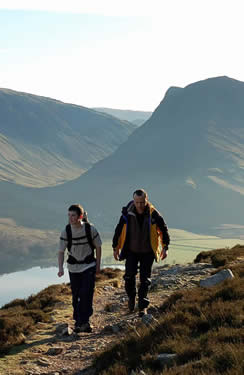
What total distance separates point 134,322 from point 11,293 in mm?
118760

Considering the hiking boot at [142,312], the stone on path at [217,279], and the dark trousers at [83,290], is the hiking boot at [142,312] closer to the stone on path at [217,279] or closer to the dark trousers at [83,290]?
the dark trousers at [83,290]

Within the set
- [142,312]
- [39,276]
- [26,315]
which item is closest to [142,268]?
[142,312]

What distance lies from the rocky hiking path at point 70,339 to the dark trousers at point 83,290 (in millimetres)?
399

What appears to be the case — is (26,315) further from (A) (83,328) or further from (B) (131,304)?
(B) (131,304)

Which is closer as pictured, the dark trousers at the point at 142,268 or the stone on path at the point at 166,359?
the stone on path at the point at 166,359

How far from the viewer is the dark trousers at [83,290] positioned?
8.84m

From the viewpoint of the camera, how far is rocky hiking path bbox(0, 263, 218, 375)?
7.24 metres

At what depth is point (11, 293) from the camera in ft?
396

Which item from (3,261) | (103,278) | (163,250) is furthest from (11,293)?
(163,250)

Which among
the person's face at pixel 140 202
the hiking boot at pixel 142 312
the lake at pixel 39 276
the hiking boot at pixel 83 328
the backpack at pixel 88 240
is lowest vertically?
the lake at pixel 39 276

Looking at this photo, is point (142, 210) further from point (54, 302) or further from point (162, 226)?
Answer: point (54, 302)

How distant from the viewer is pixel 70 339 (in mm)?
8766

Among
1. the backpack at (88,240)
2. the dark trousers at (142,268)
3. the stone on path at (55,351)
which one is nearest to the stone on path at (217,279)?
the dark trousers at (142,268)

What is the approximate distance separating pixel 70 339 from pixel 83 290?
98cm
